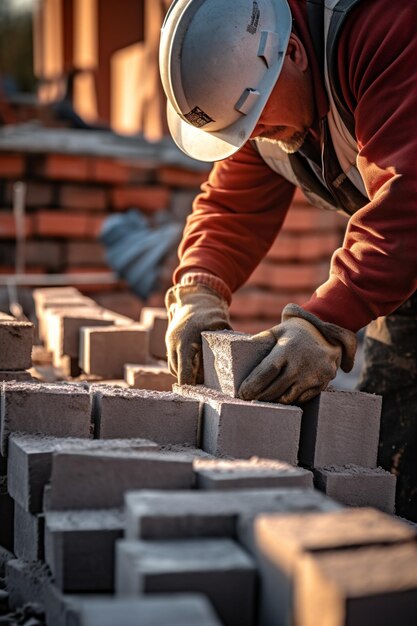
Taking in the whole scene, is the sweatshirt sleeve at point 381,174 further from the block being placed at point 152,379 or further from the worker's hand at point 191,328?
the block being placed at point 152,379

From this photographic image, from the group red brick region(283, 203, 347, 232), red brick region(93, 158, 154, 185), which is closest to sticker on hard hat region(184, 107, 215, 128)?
red brick region(283, 203, 347, 232)

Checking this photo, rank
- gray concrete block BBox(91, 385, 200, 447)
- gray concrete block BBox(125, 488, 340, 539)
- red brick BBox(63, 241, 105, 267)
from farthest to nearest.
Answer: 1. red brick BBox(63, 241, 105, 267)
2. gray concrete block BBox(91, 385, 200, 447)
3. gray concrete block BBox(125, 488, 340, 539)

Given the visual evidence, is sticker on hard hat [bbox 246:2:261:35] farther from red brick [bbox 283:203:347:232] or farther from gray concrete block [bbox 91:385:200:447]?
red brick [bbox 283:203:347:232]

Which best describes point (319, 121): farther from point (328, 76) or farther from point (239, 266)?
point (239, 266)

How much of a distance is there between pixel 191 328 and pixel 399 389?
1.11m

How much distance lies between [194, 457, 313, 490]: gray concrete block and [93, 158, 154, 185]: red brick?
6219mm

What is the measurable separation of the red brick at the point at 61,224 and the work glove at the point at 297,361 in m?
5.43

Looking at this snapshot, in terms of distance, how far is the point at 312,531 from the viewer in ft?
6.05

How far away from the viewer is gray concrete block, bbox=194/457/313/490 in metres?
2.25

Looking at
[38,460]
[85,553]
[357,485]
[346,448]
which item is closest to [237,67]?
[346,448]

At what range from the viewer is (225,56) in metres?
3.29

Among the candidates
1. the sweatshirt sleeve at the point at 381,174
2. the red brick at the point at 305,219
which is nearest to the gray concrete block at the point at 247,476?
the sweatshirt sleeve at the point at 381,174

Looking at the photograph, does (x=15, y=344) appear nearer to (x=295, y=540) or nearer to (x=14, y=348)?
(x=14, y=348)

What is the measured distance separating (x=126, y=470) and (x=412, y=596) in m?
0.82
